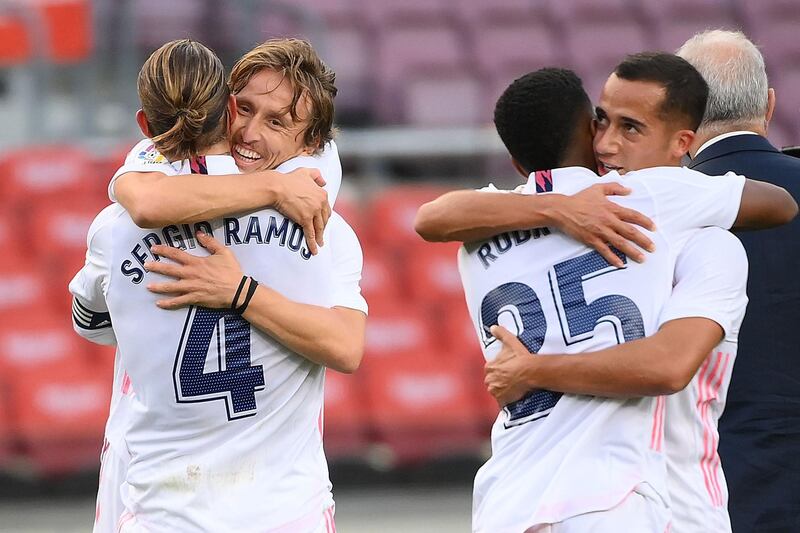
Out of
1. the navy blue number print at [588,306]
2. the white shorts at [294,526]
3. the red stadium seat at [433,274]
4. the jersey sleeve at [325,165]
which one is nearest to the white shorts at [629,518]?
the navy blue number print at [588,306]

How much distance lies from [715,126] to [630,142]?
0.59 metres

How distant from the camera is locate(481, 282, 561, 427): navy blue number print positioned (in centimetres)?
229

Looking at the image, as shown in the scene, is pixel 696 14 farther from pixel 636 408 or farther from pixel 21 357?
pixel 636 408

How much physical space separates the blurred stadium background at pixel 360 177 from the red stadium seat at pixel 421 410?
12mm

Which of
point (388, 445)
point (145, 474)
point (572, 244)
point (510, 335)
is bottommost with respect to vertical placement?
point (388, 445)

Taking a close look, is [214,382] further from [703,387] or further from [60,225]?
[60,225]

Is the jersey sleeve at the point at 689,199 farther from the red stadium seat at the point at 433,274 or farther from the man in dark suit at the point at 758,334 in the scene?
the red stadium seat at the point at 433,274

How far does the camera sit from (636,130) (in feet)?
7.88

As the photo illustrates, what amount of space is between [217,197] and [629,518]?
0.98 meters

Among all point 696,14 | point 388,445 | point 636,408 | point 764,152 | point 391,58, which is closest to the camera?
point 636,408

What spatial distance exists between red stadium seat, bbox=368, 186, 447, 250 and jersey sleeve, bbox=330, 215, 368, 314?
4.99m

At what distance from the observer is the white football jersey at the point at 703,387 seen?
2232 mm

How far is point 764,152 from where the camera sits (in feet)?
9.43

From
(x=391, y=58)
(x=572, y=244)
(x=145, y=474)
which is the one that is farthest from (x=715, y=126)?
(x=391, y=58)
